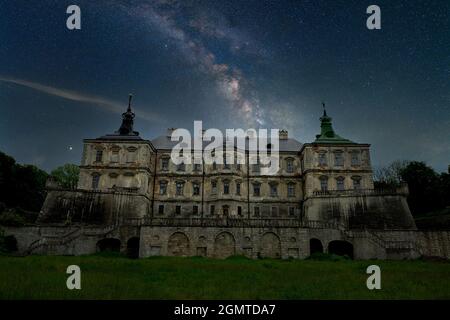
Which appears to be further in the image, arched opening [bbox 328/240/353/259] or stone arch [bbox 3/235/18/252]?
arched opening [bbox 328/240/353/259]

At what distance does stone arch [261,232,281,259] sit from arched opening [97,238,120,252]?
53.8ft

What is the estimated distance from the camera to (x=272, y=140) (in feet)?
178

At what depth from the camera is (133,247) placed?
3744cm

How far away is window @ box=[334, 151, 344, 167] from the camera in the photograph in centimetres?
4734

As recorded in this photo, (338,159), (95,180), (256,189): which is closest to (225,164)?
(256,189)

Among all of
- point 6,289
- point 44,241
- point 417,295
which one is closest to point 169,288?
point 6,289

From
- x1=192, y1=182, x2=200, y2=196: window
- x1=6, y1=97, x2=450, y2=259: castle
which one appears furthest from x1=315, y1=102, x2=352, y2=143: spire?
x1=192, y1=182, x2=200, y2=196: window

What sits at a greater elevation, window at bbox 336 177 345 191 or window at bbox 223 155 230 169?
window at bbox 223 155 230 169

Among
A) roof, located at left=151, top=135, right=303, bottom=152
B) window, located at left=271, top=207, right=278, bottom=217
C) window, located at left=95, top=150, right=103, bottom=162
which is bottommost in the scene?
window, located at left=271, top=207, right=278, bottom=217

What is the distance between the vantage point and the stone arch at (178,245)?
1353 inches

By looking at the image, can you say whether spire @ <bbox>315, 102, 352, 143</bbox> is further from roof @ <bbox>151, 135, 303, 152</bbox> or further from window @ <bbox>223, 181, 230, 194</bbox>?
window @ <bbox>223, 181, 230, 194</bbox>

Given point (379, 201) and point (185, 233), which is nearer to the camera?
point (185, 233)
